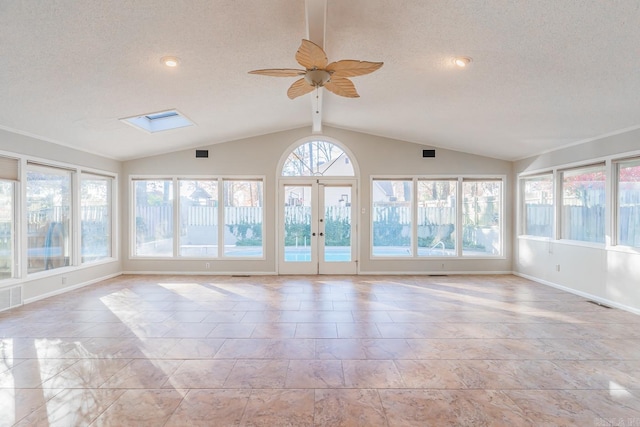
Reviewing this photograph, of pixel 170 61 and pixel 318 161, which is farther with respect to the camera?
pixel 318 161

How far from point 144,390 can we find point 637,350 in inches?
176

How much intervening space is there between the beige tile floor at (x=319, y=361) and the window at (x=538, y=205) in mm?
1593

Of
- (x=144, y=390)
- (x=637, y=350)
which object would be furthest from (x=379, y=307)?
(x=144, y=390)

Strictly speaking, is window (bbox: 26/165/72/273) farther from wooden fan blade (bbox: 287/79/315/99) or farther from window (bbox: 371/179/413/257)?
window (bbox: 371/179/413/257)

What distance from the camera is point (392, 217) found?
6.95 meters

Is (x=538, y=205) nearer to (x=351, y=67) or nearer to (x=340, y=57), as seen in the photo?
(x=340, y=57)

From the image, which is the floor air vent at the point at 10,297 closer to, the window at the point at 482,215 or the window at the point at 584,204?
the window at the point at 482,215

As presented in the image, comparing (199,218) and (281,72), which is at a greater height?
(281,72)

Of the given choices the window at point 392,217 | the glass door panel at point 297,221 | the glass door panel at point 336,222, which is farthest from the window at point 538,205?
the glass door panel at point 297,221

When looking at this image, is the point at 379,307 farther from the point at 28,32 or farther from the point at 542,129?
the point at 28,32

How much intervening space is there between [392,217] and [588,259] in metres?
3.33

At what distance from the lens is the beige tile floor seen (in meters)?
2.18

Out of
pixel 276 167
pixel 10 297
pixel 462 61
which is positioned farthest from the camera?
pixel 276 167

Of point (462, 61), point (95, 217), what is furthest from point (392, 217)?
→ point (95, 217)
